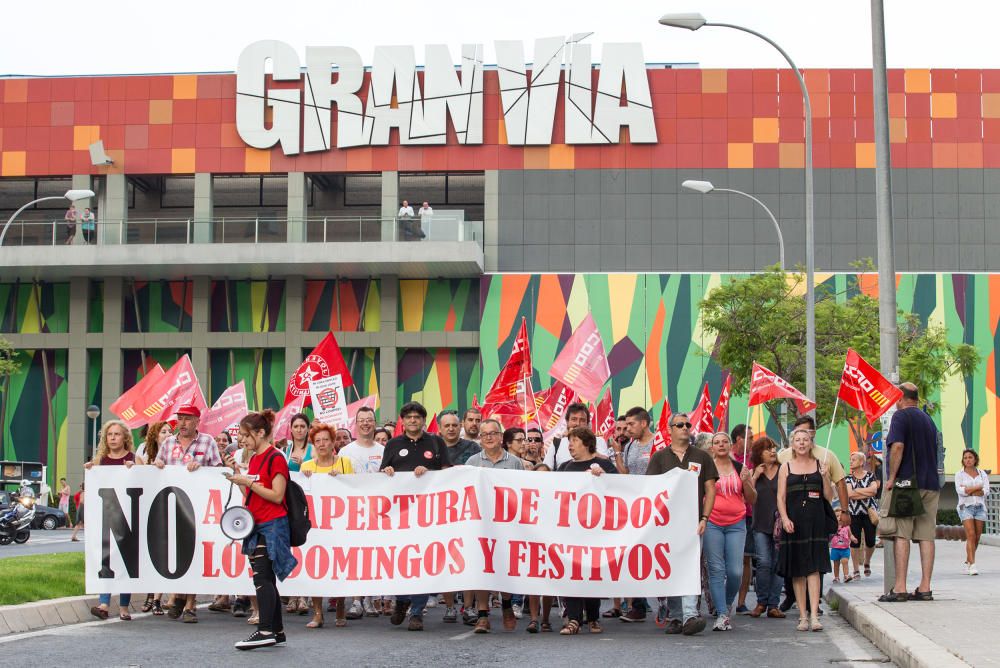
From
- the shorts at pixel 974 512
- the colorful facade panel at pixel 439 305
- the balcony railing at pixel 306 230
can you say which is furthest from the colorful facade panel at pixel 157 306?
the shorts at pixel 974 512

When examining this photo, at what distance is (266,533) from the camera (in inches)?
429

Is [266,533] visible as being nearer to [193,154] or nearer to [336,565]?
[336,565]

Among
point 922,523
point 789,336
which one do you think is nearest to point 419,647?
point 922,523

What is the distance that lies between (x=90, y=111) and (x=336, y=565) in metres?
41.3

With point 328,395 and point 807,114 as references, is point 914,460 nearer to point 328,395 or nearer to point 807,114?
point 328,395

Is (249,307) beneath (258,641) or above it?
above

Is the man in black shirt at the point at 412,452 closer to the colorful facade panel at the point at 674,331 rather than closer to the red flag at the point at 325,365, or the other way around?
the red flag at the point at 325,365

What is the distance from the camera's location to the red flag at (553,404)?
27.9 metres

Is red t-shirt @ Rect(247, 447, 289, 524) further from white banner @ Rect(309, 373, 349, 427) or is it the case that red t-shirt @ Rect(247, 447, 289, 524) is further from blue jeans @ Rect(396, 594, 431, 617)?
white banner @ Rect(309, 373, 349, 427)

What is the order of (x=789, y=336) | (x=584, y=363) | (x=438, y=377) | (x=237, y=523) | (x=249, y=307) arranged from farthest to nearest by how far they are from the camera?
1. (x=249, y=307)
2. (x=438, y=377)
3. (x=789, y=336)
4. (x=584, y=363)
5. (x=237, y=523)

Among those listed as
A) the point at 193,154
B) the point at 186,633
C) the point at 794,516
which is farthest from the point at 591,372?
the point at 193,154

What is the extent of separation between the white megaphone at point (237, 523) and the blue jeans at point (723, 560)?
441 centimetres

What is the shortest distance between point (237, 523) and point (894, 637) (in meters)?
4.89

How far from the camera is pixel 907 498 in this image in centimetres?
1319
